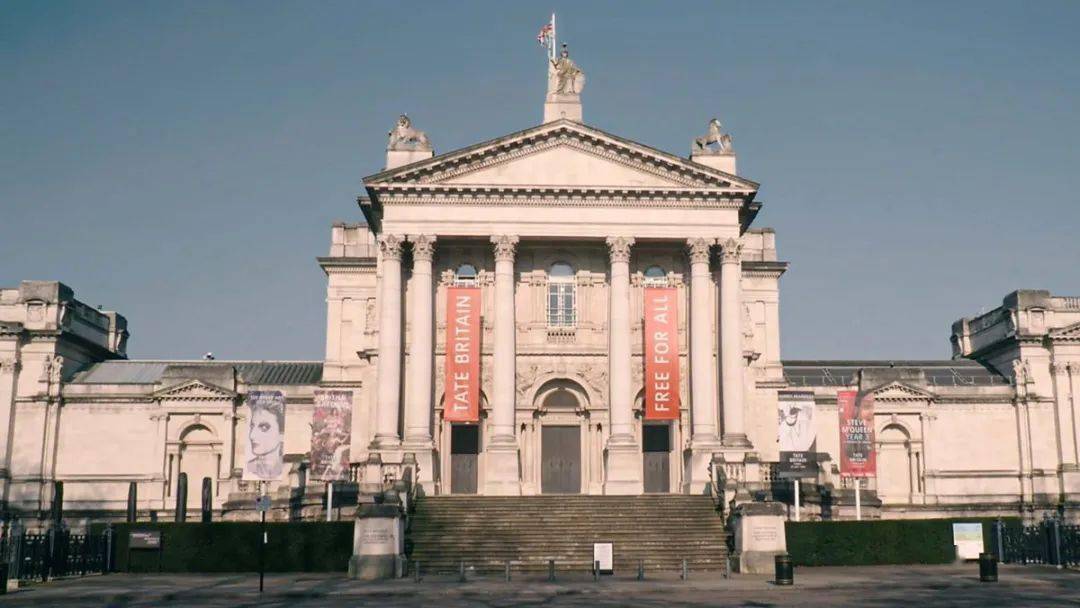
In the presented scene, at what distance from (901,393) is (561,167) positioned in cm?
2526

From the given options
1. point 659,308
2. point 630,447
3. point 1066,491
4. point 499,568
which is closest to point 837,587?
point 499,568

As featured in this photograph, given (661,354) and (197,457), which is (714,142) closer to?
(661,354)

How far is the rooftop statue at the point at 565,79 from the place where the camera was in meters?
57.2

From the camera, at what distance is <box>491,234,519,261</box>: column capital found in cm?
5328

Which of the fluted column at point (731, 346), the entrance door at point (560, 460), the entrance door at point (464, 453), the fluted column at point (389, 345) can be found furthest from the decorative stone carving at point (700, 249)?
the fluted column at point (389, 345)

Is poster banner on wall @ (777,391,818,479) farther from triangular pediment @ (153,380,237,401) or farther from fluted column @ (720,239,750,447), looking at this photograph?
triangular pediment @ (153,380,237,401)

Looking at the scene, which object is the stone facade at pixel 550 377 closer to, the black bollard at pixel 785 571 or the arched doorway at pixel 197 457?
the arched doorway at pixel 197 457

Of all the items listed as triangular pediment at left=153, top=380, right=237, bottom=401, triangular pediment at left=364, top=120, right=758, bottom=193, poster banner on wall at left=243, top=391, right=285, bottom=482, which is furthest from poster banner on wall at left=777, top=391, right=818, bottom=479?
triangular pediment at left=153, top=380, right=237, bottom=401

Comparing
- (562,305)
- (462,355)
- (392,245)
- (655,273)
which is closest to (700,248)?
(655,273)

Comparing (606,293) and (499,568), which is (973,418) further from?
(499,568)

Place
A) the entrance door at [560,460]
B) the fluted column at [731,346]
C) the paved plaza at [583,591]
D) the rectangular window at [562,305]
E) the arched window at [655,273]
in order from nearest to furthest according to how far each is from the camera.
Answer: the paved plaza at [583,591]
the fluted column at [731,346]
the entrance door at [560,460]
the rectangular window at [562,305]
the arched window at [655,273]

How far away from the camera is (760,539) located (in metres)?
41.1

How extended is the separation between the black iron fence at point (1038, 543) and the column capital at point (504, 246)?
2422 centimetres

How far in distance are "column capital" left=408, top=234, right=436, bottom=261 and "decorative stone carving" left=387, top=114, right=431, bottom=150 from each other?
5.02 metres
